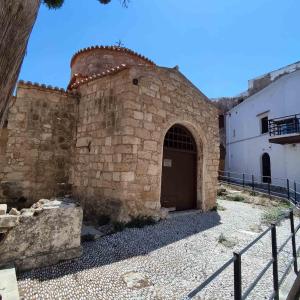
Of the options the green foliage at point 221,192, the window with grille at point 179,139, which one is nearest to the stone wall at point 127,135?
the window with grille at point 179,139

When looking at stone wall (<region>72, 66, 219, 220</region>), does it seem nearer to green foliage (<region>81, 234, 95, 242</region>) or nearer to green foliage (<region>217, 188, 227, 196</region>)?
green foliage (<region>81, 234, 95, 242</region>)

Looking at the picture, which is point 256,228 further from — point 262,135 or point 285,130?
point 262,135

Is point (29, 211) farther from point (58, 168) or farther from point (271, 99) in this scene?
point (271, 99)

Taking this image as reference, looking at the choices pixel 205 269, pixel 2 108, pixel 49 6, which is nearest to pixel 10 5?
pixel 2 108

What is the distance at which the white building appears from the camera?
14656mm

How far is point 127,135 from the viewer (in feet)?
17.9

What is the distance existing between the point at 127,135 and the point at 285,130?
13115 mm

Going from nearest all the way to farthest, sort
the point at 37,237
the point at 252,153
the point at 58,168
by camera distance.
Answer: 1. the point at 37,237
2. the point at 58,168
3. the point at 252,153

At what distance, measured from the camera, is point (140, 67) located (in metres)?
5.91

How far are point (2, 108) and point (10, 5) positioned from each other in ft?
1.55

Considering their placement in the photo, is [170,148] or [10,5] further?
[170,148]

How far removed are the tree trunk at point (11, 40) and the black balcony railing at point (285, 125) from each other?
16.0 m

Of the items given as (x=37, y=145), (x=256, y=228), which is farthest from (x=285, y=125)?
(x=37, y=145)

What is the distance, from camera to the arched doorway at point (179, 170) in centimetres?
672
